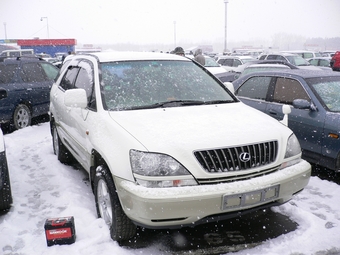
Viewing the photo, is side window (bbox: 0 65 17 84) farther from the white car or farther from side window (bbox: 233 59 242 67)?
side window (bbox: 233 59 242 67)

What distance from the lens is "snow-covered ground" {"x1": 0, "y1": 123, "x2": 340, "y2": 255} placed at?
3170mm

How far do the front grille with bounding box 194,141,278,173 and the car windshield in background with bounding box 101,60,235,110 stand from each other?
3.29 ft

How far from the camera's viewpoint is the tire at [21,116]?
26.0 ft

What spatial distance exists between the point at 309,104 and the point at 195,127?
2.50 meters

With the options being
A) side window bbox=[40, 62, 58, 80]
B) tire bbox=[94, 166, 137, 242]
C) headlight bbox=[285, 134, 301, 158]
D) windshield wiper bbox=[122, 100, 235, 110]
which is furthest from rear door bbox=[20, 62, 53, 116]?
headlight bbox=[285, 134, 301, 158]

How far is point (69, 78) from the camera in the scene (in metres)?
5.12

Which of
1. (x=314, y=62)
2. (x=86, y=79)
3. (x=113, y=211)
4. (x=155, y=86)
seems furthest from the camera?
(x=314, y=62)

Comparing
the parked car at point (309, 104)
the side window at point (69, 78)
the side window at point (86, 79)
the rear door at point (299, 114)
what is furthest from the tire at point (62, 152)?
the rear door at point (299, 114)

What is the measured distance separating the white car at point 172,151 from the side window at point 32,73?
189 inches

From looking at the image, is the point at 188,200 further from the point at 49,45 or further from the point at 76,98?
the point at 49,45

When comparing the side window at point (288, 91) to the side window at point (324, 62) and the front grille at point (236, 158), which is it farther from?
the side window at point (324, 62)

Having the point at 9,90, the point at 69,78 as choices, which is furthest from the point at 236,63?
the point at 69,78

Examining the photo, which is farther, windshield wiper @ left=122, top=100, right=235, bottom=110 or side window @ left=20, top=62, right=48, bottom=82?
side window @ left=20, top=62, right=48, bottom=82

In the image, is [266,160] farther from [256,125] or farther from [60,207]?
[60,207]
